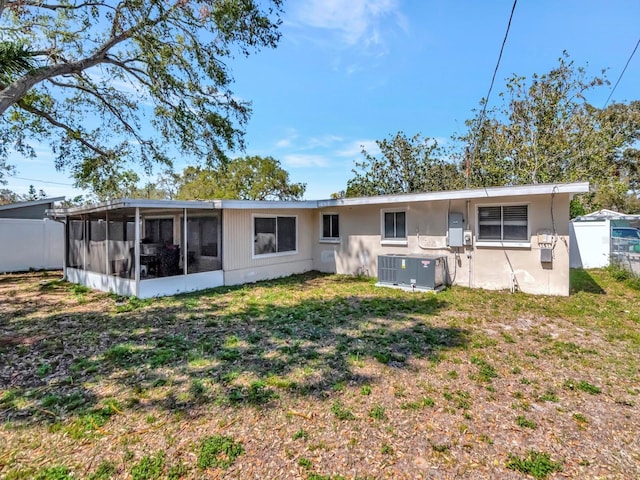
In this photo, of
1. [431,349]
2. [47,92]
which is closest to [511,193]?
[431,349]

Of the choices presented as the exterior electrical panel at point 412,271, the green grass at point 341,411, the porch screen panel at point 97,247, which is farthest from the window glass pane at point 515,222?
the porch screen panel at point 97,247

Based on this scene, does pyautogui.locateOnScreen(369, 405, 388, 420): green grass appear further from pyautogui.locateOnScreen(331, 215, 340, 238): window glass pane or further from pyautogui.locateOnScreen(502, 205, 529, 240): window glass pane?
pyautogui.locateOnScreen(331, 215, 340, 238): window glass pane

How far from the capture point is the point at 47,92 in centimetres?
1076

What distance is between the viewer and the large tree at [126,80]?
873cm

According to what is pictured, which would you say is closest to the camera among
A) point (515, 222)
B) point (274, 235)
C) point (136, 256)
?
point (136, 256)

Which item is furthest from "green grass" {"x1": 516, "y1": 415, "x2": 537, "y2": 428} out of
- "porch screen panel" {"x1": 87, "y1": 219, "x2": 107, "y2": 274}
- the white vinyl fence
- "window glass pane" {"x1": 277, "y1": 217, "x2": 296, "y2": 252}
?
the white vinyl fence

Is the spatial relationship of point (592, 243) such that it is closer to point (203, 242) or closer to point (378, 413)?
point (378, 413)

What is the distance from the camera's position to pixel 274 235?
10.4 meters

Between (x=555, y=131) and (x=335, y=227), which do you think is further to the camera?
(x=555, y=131)

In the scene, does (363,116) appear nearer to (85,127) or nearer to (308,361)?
(85,127)

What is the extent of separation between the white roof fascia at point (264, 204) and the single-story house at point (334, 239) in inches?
1.2

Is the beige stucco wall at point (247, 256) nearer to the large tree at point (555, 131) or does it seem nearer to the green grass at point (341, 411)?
the green grass at point (341, 411)

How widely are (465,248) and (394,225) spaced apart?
6.81ft

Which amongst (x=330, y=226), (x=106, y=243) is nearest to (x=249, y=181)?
(x=330, y=226)
